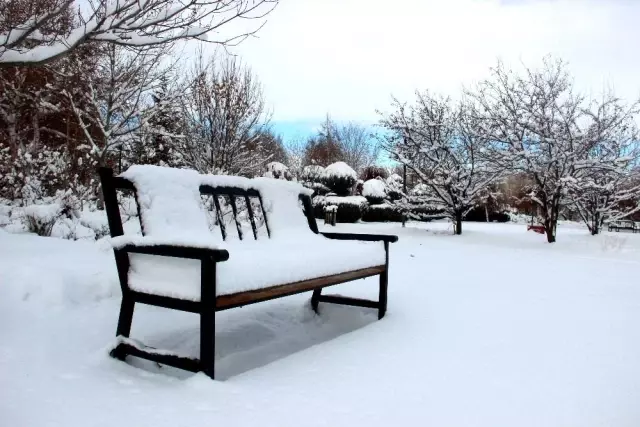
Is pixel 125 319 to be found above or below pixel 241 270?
below

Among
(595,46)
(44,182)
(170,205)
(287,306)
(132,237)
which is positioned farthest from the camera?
(44,182)

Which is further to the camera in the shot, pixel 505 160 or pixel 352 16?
pixel 505 160

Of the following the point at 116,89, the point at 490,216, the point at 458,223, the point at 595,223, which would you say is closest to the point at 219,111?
the point at 116,89

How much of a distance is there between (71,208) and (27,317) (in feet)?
14.0

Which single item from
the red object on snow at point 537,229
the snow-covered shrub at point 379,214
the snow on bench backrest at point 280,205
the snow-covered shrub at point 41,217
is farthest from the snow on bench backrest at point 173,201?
the snow-covered shrub at point 379,214

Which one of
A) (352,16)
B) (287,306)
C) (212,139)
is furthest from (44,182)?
(287,306)

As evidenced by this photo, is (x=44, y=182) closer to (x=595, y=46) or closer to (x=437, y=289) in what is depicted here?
(x=437, y=289)

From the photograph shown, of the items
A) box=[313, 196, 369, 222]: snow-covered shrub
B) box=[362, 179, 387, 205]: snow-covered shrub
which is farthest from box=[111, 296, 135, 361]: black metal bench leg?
box=[362, 179, 387, 205]: snow-covered shrub

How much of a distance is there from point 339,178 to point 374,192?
136 inches

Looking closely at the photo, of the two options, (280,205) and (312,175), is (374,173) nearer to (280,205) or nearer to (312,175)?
(312,175)

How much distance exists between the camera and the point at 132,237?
2.47m

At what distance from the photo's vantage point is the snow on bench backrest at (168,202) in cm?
263

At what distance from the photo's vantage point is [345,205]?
18516mm

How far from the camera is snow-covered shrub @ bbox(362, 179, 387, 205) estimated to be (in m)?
→ 22.2
